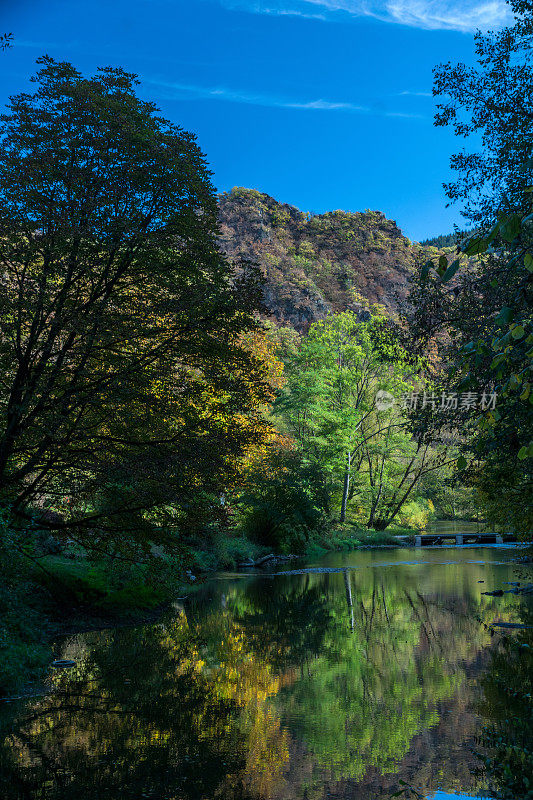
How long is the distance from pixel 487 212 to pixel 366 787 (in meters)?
10.8

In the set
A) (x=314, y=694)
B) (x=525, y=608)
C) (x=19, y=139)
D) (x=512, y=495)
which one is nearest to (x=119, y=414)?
(x=19, y=139)

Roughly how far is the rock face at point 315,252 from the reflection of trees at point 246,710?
90350mm

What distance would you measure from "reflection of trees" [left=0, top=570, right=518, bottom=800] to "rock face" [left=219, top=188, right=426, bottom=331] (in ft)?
296

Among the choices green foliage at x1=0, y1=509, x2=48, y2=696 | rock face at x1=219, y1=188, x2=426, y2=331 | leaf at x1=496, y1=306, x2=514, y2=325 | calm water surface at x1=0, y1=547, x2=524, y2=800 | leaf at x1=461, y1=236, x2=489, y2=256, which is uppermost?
rock face at x1=219, y1=188, x2=426, y2=331

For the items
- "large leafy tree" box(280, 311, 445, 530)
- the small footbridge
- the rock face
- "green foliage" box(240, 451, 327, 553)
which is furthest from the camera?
the rock face

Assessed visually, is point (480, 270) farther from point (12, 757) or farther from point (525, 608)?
point (12, 757)

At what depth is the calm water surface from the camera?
538 centimetres

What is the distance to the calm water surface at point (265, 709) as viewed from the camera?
5375mm

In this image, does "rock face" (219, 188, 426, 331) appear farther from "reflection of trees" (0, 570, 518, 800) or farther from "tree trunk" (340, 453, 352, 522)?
"reflection of trees" (0, 570, 518, 800)

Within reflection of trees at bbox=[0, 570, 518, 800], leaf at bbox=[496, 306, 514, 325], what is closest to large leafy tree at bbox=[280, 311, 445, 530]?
reflection of trees at bbox=[0, 570, 518, 800]

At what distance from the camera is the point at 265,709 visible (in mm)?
7406

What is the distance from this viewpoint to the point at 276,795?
512cm

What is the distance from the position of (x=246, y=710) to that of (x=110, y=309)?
5861 millimetres

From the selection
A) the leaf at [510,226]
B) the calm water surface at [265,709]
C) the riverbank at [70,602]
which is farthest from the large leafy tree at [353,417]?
the leaf at [510,226]
